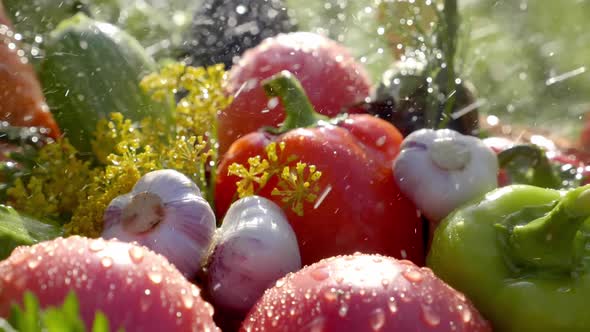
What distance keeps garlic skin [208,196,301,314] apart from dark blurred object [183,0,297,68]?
0.57 m

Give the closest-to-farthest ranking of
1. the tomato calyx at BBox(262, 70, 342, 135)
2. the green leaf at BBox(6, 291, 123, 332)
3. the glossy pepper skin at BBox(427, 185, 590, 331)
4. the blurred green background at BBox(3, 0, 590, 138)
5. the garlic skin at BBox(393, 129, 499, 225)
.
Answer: the green leaf at BBox(6, 291, 123, 332)
the glossy pepper skin at BBox(427, 185, 590, 331)
the garlic skin at BBox(393, 129, 499, 225)
the tomato calyx at BBox(262, 70, 342, 135)
the blurred green background at BBox(3, 0, 590, 138)

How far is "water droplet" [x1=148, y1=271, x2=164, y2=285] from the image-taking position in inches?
21.9

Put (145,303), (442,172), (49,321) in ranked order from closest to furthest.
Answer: (49,321) < (145,303) < (442,172)

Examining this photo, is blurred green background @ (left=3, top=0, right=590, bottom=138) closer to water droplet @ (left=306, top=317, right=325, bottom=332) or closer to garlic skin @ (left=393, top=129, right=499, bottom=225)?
garlic skin @ (left=393, top=129, right=499, bottom=225)

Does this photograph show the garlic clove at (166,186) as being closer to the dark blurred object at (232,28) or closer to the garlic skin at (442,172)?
the garlic skin at (442,172)

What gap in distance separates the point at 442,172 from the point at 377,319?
0.78ft

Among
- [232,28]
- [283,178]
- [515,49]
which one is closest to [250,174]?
[283,178]

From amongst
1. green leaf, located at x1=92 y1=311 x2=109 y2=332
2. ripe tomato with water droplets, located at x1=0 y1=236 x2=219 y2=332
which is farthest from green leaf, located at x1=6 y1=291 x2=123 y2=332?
ripe tomato with water droplets, located at x1=0 y1=236 x2=219 y2=332

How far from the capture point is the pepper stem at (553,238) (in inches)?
25.8

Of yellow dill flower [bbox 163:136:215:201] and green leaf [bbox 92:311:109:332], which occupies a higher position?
green leaf [bbox 92:311:109:332]

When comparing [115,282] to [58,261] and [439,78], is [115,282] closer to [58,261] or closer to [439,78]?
[58,261]

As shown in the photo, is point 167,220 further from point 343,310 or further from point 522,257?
point 522,257

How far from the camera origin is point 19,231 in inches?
28.1

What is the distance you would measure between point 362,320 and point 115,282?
18 centimetres
